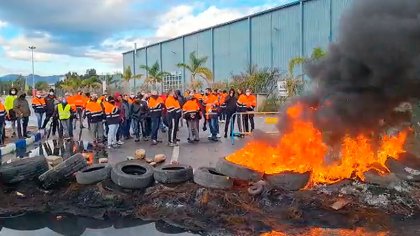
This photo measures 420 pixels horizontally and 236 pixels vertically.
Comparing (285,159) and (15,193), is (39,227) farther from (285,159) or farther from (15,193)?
(285,159)

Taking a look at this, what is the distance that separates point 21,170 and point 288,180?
4966 millimetres

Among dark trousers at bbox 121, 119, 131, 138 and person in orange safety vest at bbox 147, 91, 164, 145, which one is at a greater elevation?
person in orange safety vest at bbox 147, 91, 164, 145

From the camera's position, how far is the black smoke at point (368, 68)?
6.98 meters

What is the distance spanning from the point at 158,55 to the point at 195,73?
14.1 m

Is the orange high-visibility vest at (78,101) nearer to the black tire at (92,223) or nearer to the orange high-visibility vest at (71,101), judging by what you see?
the orange high-visibility vest at (71,101)

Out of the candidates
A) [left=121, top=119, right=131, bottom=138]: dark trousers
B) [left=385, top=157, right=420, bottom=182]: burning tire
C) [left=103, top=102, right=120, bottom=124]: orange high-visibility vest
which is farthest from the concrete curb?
[left=385, top=157, right=420, bottom=182]: burning tire

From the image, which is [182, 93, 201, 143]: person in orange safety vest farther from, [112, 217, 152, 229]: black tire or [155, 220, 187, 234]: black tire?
[155, 220, 187, 234]: black tire

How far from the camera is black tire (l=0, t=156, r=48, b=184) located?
827 centimetres

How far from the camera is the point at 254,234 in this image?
621cm

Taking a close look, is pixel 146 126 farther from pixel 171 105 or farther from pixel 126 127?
pixel 171 105

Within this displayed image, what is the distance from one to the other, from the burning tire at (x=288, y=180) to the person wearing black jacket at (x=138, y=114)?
8865mm

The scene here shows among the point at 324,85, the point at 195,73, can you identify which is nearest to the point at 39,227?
the point at 324,85

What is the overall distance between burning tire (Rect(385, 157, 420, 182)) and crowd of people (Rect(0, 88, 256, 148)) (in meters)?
7.82

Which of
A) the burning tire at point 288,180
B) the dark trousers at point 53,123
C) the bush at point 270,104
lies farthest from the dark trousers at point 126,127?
the bush at point 270,104
